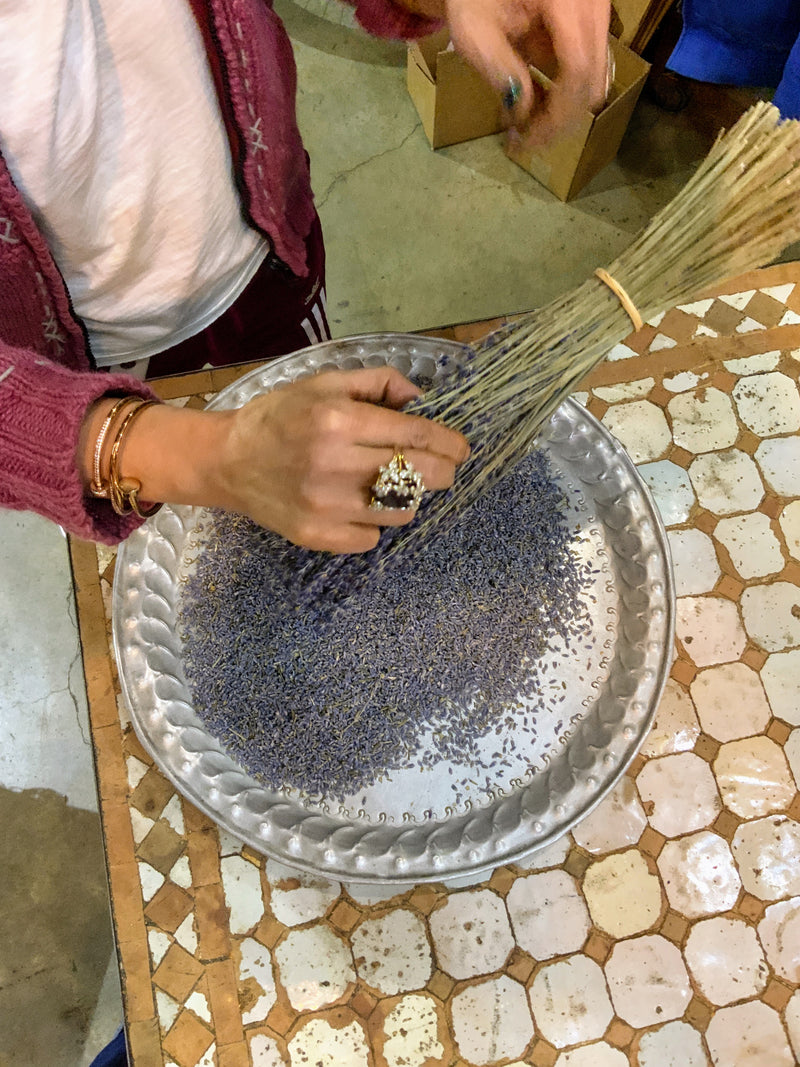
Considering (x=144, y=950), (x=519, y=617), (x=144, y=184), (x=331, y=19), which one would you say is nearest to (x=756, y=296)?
(x=519, y=617)

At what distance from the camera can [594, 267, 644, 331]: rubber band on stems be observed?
635 millimetres

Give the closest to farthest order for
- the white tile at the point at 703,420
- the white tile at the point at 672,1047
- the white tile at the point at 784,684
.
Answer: the white tile at the point at 672,1047, the white tile at the point at 784,684, the white tile at the point at 703,420

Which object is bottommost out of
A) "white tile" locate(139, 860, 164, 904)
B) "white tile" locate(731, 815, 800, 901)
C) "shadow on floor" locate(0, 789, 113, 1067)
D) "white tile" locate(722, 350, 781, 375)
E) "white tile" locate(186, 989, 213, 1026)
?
"shadow on floor" locate(0, 789, 113, 1067)

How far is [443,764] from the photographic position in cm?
76

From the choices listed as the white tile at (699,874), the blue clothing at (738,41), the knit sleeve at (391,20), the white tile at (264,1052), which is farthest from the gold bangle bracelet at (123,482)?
the blue clothing at (738,41)

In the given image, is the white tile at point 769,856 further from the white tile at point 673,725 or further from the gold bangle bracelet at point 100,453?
the gold bangle bracelet at point 100,453

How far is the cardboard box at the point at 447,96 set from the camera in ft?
4.96

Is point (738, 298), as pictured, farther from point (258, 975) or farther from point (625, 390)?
point (258, 975)

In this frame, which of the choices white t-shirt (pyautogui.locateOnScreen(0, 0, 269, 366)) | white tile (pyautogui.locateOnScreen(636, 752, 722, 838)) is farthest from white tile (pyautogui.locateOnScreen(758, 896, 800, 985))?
white t-shirt (pyautogui.locateOnScreen(0, 0, 269, 366))

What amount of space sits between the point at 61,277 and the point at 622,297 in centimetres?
50

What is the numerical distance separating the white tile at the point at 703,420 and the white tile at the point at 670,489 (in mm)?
40

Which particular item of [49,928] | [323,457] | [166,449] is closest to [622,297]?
[323,457]

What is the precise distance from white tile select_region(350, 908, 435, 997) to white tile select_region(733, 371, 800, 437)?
742mm

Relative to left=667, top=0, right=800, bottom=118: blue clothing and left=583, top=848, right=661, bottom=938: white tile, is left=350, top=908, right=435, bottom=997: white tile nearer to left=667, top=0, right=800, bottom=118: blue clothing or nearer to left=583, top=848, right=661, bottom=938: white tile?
left=583, top=848, right=661, bottom=938: white tile
